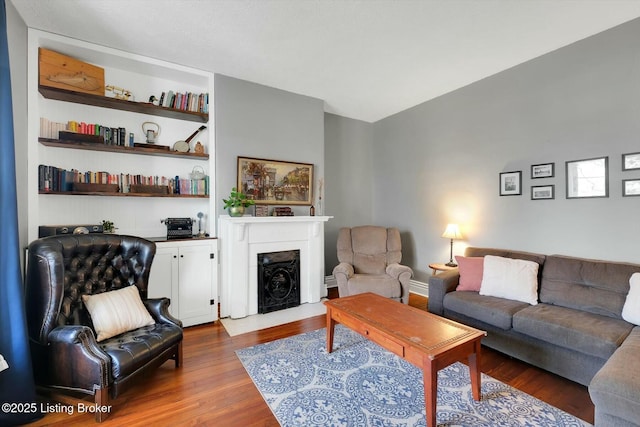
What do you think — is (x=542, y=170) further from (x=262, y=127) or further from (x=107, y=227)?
(x=107, y=227)

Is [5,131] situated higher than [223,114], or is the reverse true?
[223,114]

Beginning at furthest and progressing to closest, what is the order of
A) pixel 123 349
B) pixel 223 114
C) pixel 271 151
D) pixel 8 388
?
pixel 271 151 → pixel 223 114 → pixel 123 349 → pixel 8 388

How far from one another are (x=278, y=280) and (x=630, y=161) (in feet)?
12.5

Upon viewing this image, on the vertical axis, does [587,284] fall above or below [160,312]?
above

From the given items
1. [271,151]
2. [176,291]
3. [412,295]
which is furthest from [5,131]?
[412,295]

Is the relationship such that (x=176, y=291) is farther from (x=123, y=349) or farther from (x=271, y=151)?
(x=271, y=151)

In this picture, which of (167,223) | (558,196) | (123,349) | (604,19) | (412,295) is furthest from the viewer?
(412,295)

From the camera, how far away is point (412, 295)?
4.25 m

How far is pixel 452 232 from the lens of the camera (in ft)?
12.0

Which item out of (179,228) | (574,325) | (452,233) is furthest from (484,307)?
(179,228)

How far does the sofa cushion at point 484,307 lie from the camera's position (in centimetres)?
240

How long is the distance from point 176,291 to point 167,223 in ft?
2.55

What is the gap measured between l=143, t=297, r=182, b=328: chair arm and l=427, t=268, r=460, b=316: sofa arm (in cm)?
256

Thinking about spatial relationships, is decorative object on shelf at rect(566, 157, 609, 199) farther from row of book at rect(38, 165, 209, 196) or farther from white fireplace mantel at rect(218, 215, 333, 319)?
row of book at rect(38, 165, 209, 196)
